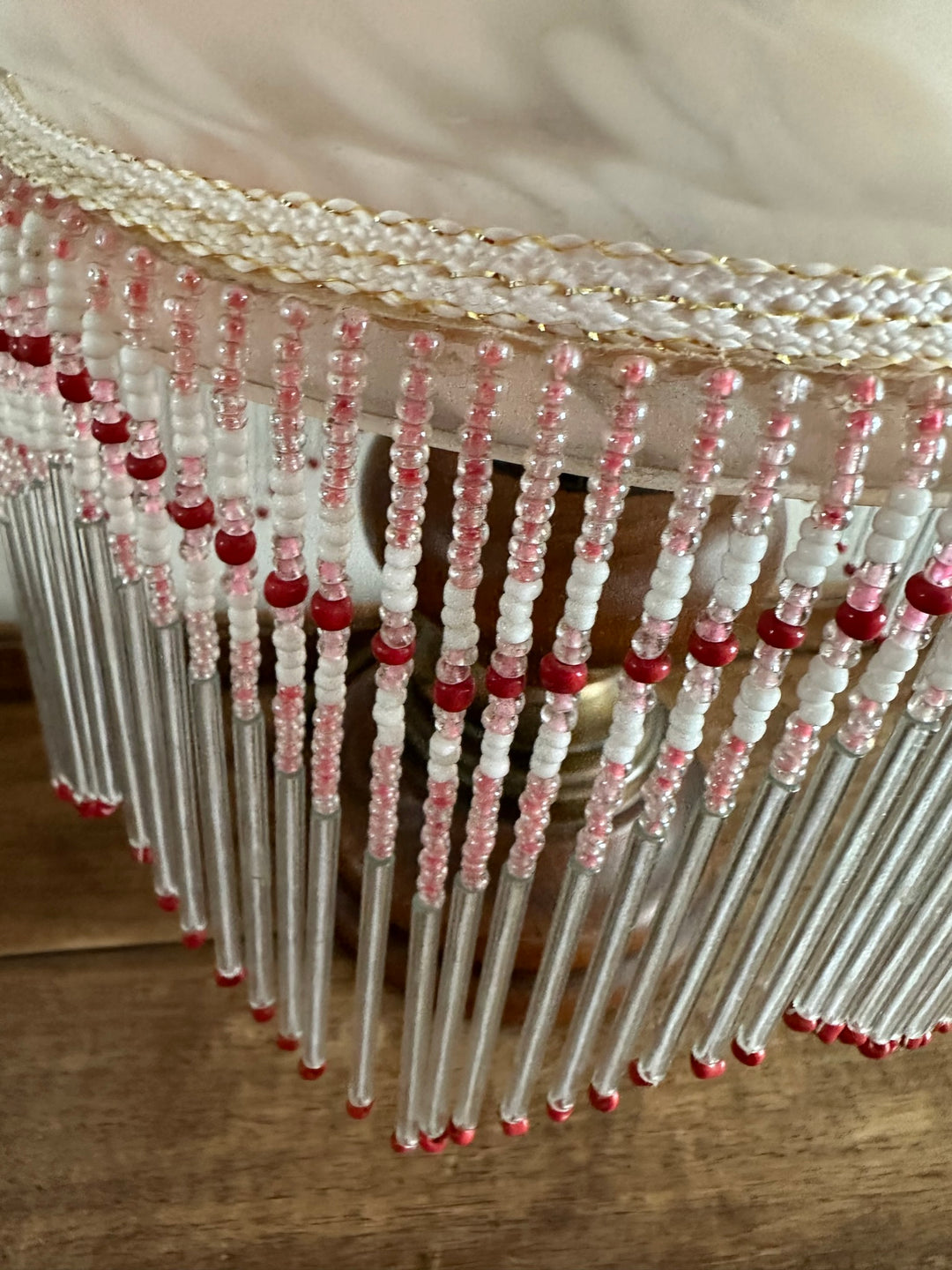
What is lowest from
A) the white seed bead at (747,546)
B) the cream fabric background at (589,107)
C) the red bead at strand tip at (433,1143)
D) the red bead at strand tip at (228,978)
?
the red bead at strand tip at (433,1143)

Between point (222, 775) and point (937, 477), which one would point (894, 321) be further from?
point (222, 775)

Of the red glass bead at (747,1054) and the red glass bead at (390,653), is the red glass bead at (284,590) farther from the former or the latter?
the red glass bead at (747,1054)

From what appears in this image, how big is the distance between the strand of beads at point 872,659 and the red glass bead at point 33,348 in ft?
0.76

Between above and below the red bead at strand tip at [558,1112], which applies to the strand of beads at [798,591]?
above

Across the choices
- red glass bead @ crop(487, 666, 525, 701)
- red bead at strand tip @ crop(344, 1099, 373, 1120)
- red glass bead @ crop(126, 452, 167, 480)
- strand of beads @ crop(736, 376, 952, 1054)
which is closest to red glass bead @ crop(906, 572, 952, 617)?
strand of beads @ crop(736, 376, 952, 1054)

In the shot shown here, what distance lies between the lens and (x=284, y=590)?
1.01 feet

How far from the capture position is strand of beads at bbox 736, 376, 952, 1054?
0.78 ft

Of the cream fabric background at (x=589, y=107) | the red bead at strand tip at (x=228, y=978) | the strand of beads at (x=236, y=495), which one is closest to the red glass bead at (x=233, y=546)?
the strand of beads at (x=236, y=495)

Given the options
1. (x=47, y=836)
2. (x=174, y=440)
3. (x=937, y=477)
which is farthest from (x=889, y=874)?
(x=47, y=836)

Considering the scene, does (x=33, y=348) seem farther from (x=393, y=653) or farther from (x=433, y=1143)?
(x=433, y=1143)

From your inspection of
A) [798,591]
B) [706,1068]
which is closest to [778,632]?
[798,591]

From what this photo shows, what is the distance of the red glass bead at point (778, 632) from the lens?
28 centimetres

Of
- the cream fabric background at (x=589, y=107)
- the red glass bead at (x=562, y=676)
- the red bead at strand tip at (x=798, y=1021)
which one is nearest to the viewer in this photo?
the cream fabric background at (x=589, y=107)

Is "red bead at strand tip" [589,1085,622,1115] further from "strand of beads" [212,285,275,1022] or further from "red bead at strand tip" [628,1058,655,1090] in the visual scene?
"strand of beads" [212,285,275,1022]
